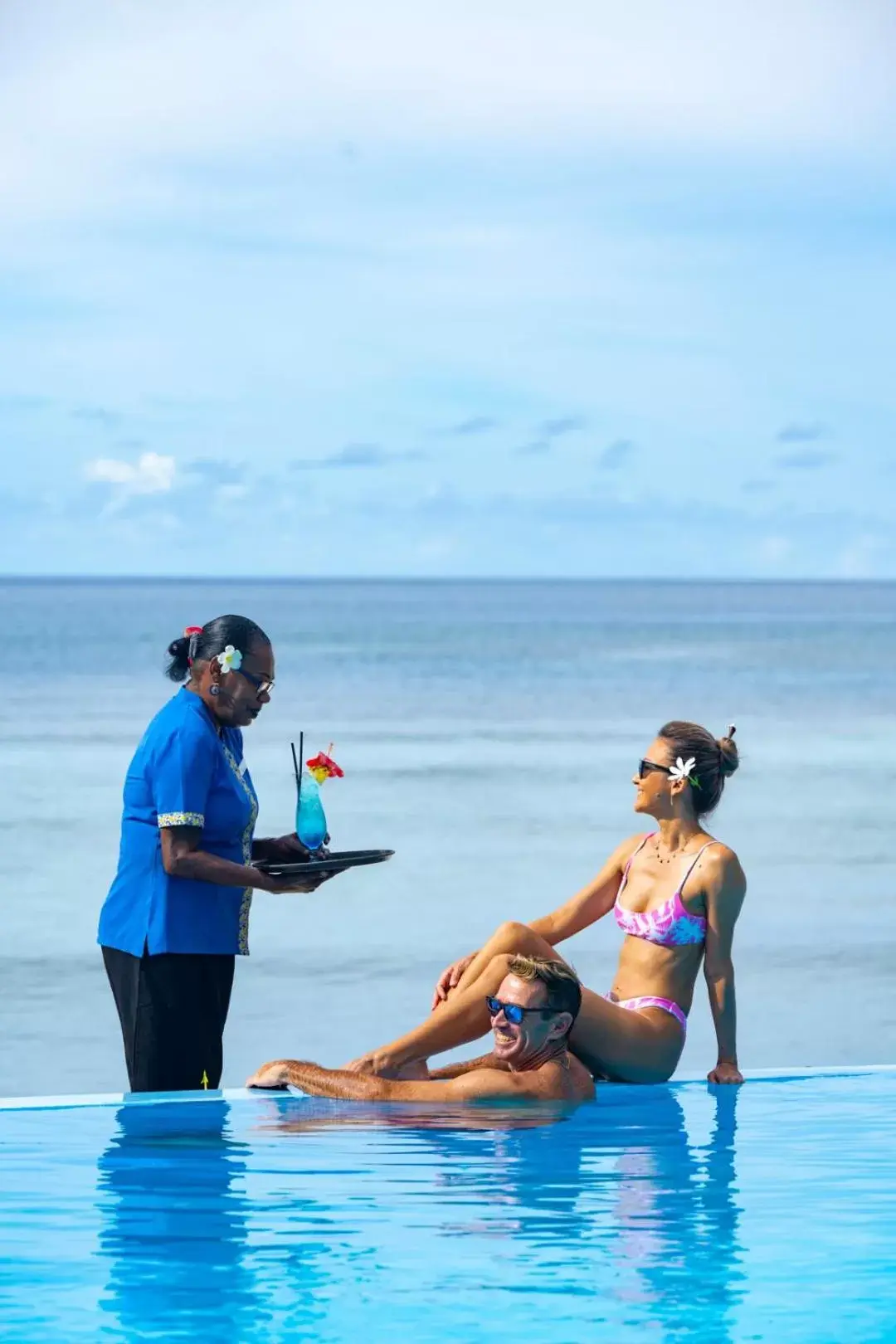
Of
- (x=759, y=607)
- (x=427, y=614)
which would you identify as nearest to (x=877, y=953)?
(x=427, y=614)

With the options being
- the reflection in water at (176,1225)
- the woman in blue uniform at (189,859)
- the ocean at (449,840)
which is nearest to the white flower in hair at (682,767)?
the woman in blue uniform at (189,859)

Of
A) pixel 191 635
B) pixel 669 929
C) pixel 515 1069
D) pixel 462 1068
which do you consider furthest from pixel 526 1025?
pixel 191 635

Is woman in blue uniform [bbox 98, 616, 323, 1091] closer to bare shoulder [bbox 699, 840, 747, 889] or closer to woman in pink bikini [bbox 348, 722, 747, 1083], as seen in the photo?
woman in pink bikini [bbox 348, 722, 747, 1083]

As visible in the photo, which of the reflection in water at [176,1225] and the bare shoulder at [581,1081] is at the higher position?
the bare shoulder at [581,1081]

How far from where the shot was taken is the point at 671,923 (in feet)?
18.8

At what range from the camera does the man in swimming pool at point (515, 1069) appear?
528cm

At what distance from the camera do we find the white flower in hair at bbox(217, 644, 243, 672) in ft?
17.1

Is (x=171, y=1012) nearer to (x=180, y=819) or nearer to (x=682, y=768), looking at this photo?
(x=180, y=819)

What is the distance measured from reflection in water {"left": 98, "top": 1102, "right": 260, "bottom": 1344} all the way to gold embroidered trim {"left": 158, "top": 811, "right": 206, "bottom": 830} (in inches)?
27.3

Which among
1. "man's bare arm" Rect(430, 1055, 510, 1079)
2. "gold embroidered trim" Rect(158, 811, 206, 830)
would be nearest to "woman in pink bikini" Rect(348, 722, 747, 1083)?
"man's bare arm" Rect(430, 1055, 510, 1079)

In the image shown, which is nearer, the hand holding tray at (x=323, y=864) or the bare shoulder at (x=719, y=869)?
the hand holding tray at (x=323, y=864)

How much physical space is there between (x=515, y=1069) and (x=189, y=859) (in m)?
0.93

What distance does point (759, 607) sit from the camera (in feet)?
439

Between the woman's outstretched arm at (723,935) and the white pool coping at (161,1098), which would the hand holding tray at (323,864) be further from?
the woman's outstretched arm at (723,935)
